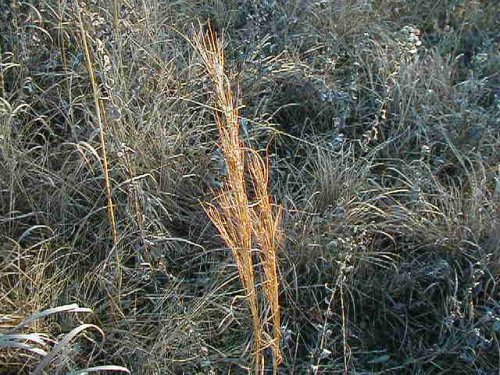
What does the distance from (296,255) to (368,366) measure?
410mm

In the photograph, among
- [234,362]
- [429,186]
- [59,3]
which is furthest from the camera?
[59,3]

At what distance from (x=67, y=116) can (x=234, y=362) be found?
112 cm

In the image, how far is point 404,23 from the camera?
12.2ft

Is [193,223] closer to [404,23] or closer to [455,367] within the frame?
[455,367]

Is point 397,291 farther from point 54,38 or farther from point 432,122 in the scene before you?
point 54,38

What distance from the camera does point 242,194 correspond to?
1.74 metres

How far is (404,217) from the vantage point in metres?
2.67

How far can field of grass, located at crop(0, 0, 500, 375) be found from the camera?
2.34 metres

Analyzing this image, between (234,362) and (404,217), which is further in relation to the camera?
(404,217)

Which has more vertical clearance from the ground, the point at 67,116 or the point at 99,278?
the point at 67,116

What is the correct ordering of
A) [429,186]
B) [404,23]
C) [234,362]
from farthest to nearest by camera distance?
[404,23], [429,186], [234,362]

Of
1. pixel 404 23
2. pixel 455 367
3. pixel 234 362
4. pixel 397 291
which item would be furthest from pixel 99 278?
pixel 404 23

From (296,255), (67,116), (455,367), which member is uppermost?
(67,116)

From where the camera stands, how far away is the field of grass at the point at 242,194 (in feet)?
7.68
